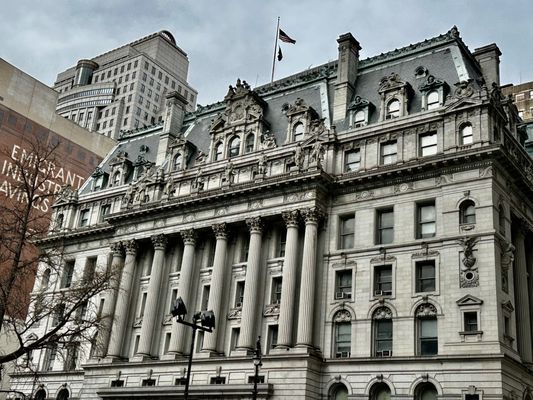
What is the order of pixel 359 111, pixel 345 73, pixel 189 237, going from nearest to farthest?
pixel 359 111 < pixel 189 237 < pixel 345 73

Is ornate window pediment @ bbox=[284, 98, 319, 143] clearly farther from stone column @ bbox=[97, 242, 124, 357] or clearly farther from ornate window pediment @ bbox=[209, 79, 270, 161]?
stone column @ bbox=[97, 242, 124, 357]

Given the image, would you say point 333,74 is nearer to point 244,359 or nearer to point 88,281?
point 244,359

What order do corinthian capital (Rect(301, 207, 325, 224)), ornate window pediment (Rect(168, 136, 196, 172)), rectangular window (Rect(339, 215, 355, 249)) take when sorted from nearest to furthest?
1. corinthian capital (Rect(301, 207, 325, 224))
2. rectangular window (Rect(339, 215, 355, 249))
3. ornate window pediment (Rect(168, 136, 196, 172))

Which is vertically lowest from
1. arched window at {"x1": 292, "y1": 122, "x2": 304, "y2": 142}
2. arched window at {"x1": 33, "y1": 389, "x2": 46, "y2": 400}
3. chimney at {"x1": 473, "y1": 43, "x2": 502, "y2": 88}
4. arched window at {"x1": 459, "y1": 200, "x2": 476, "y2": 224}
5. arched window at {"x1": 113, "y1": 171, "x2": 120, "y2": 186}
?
arched window at {"x1": 33, "y1": 389, "x2": 46, "y2": 400}

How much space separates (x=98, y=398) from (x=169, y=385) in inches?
290

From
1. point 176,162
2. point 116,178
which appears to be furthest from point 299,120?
point 116,178

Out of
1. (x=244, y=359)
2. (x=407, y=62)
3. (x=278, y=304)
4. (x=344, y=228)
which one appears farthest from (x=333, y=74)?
(x=244, y=359)

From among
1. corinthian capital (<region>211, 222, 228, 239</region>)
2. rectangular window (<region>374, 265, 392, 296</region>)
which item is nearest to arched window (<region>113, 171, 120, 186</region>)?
corinthian capital (<region>211, 222, 228, 239</region>)

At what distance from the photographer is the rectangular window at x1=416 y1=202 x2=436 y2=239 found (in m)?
42.4

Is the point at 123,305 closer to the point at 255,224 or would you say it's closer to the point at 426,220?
the point at 255,224

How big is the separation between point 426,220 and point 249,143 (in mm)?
16932

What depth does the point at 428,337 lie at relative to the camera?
39656 mm

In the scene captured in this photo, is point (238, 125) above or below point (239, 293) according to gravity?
above

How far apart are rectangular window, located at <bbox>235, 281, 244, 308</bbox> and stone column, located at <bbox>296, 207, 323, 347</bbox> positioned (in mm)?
5850
